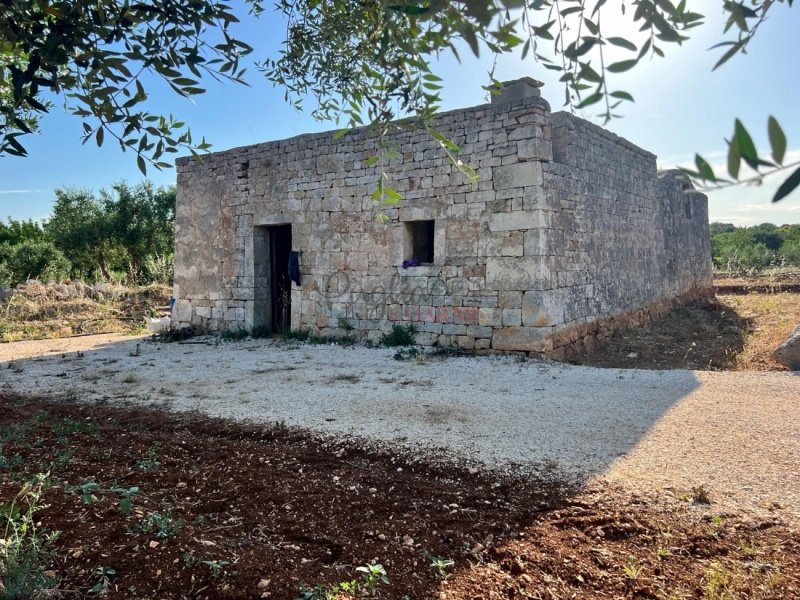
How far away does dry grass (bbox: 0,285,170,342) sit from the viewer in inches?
483

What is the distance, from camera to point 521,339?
768 cm

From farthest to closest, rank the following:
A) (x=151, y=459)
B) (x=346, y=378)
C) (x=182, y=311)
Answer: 1. (x=182, y=311)
2. (x=346, y=378)
3. (x=151, y=459)

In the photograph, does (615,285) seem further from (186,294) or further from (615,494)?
(186,294)

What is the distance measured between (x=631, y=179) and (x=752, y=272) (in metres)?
12.8

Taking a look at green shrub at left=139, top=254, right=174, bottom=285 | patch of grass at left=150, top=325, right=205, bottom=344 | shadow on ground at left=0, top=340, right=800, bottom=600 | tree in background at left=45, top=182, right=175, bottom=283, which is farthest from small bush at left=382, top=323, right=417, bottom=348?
tree in background at left=45, top=182, right=175, bottom=283

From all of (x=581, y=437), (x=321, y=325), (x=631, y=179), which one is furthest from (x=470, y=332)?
(x=631, y=179)

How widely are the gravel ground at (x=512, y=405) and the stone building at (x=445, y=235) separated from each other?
3.24 ft

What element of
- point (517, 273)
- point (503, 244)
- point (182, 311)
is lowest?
point (182, 311)

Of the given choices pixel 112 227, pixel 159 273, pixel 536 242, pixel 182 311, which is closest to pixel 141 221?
pixel 112 227

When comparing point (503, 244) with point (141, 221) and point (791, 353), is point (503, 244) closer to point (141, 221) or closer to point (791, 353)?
point (791, 353)

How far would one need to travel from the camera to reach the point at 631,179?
414 inches

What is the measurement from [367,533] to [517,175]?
20.0 feet

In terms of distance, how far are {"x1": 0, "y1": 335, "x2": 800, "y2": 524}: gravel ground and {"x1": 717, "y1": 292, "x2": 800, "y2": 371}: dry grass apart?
1.23 metres

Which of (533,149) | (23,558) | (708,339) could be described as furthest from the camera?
(708,339)
